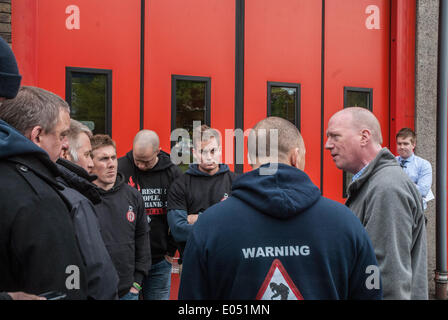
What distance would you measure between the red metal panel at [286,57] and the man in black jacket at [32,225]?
353 cm

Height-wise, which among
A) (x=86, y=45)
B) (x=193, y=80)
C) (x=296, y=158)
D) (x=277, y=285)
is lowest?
(x=277, y=285)

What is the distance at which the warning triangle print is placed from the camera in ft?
4.48

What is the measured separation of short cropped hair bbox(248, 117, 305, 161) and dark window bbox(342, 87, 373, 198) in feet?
13.2

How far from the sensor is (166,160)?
3609mm

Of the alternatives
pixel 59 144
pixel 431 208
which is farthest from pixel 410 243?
pixel 431 208

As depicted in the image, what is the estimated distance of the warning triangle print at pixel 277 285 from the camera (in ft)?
4.48

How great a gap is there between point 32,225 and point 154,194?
2233 mm

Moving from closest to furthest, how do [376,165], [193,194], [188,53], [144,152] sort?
[376,165]
[193,194]
[144,152]
[188,53]

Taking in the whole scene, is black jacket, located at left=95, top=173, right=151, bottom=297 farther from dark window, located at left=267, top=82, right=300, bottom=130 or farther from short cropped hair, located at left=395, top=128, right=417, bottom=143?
short cropped hair, located at left=395, top=128, right=417, bottom=143

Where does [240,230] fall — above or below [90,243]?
above

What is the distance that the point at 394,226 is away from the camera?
6.31 feet

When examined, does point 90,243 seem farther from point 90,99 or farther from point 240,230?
point 90,99

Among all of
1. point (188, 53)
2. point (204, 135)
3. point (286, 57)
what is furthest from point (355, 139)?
point (286, 57)

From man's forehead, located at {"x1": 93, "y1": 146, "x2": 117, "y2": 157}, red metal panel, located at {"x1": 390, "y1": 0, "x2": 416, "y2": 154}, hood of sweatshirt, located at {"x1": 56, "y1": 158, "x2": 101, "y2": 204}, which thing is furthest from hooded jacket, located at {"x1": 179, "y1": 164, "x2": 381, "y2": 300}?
red metal panel, located at {"x1": 390, "y1": 0, "x2": 416, "y2": 154}
